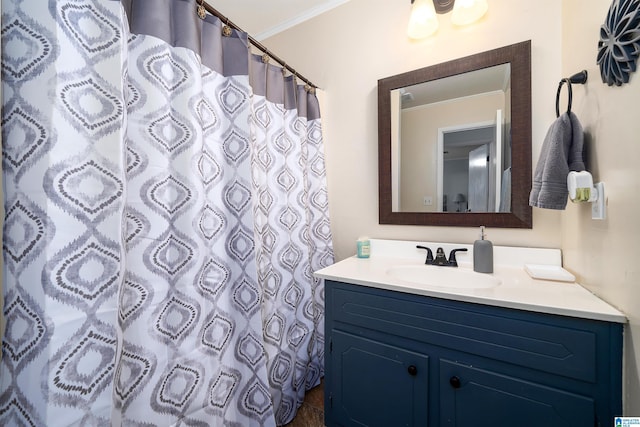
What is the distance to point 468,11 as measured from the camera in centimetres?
126

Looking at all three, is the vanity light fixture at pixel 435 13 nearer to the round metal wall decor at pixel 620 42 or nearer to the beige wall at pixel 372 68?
the beige wall at pixel 372 68

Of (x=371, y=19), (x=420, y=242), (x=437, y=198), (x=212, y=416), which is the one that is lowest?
(x=212, y=416)

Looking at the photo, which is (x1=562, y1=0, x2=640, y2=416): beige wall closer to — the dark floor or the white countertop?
the white countertop

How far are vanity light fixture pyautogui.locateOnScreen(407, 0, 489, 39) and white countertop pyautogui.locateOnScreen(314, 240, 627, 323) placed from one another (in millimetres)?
1188

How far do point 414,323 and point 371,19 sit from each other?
1782mm

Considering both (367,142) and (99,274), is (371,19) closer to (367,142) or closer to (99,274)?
(367,142)

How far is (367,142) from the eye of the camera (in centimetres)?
160

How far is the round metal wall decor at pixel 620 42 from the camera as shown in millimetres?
592

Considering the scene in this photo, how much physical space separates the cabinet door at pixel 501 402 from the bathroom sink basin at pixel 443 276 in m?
0.34

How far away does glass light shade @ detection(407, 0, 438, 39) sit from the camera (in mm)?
1334

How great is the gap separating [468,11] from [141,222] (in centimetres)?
179

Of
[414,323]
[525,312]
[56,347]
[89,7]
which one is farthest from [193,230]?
[525,312]

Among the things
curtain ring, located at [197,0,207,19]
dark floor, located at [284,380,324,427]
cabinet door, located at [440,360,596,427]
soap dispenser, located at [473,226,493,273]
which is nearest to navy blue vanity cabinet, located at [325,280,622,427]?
cabinet door, located at [440,360,596,427]

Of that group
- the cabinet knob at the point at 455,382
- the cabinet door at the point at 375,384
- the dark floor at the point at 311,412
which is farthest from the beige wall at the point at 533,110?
the dark floor at the point at 311,412
